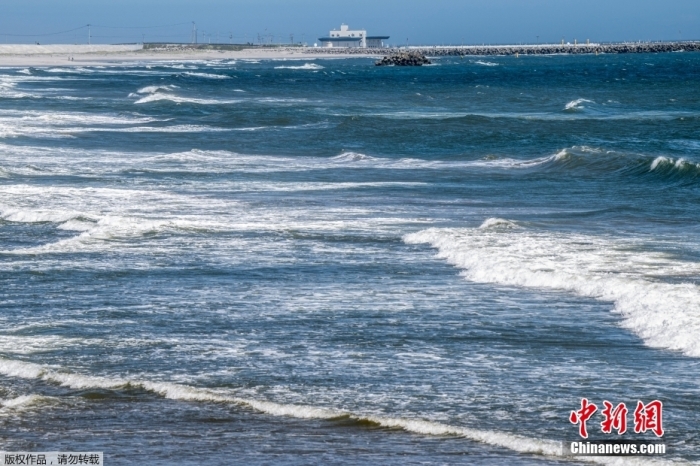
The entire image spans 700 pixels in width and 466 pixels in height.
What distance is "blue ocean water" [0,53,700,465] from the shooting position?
9.52 meters

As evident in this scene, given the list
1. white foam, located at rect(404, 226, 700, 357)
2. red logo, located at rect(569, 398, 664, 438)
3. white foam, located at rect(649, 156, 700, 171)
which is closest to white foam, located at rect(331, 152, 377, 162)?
white foam, located at rect(649, 156, 700, 171)

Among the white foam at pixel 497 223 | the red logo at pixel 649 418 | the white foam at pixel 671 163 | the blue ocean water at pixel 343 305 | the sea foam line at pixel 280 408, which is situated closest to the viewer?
the sea foam line at pixel 280 408

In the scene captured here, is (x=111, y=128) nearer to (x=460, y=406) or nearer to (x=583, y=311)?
(x=583, y=311)

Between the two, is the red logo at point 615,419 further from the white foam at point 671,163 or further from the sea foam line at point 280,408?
the white foam at point 671,163

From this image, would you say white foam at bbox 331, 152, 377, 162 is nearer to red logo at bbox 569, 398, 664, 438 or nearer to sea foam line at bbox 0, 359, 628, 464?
sea foam line at bbox 0, 359, 628, 464

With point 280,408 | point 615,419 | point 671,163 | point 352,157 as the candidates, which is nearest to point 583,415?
point 615,419

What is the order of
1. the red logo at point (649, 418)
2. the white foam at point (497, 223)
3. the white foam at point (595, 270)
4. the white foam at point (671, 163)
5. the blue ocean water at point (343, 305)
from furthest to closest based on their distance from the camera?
the white foam at point (671, 163)
the white foam at point (497, 223)
the white foam at point (595, 270)
the blue ocean water at point (343, 305)
the red logo at point (649, 418)

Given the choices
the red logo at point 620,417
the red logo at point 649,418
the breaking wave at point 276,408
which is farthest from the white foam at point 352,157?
the red logo at point 649,418

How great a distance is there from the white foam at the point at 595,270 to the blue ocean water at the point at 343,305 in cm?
5

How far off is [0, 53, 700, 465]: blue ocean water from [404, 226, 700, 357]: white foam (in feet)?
0.16

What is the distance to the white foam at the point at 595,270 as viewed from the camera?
41.4 ft

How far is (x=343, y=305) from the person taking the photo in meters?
13.8

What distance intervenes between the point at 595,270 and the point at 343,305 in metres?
3.75

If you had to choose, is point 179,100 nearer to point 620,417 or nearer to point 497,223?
point 497,223
